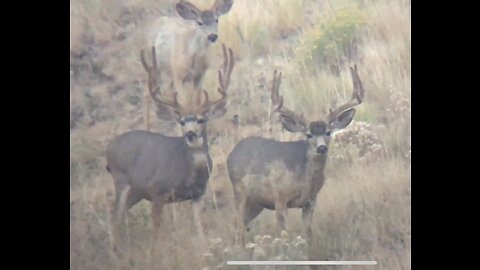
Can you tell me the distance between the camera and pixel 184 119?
4.29 m

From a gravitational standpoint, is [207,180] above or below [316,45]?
below

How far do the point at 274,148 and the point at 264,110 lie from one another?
0.20m

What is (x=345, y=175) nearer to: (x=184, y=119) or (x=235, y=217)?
(x=235, y=217)

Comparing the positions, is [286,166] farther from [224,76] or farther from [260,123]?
[224,76]

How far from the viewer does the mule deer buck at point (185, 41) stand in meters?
4.30

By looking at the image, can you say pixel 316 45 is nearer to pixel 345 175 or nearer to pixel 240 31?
pixel 240 31

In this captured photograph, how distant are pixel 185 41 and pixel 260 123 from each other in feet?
1.89

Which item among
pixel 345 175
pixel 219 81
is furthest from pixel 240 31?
pixel 345 175

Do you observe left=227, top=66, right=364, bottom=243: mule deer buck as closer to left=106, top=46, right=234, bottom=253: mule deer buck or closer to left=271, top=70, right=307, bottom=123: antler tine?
left=271, top=70, right=307, bottom=123: antler tine

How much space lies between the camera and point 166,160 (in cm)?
428

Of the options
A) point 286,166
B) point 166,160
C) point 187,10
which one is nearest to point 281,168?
point 286,166

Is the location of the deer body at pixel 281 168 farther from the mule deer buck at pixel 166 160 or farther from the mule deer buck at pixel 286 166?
the mule deer buck at pixel 166 160

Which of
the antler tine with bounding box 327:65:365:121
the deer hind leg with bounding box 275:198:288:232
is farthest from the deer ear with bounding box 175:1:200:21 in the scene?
the deer hind leg with bounding box 275:198:288:232

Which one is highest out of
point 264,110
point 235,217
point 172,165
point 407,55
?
point 407,55
